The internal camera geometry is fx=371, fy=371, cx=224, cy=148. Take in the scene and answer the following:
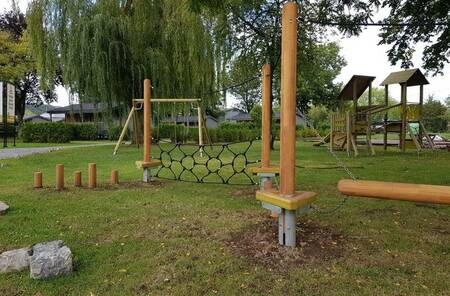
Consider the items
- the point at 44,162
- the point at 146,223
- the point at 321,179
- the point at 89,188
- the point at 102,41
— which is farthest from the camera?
the point at 102,41

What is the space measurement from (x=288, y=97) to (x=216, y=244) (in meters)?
1.50

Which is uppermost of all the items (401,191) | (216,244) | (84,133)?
(84,133)

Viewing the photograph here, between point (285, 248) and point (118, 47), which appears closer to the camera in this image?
point (285, 248)

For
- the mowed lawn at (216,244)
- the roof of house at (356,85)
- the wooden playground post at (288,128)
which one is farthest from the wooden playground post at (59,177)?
the roof of house at (356,85)

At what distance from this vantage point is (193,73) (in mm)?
13758

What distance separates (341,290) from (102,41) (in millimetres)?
12230

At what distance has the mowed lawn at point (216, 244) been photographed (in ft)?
8.71

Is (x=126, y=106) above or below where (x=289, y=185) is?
above

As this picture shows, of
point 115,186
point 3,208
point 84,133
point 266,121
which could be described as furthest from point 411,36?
point 84,133

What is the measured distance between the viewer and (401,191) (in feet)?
8.74

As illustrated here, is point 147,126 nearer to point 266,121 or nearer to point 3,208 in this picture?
point 266,121

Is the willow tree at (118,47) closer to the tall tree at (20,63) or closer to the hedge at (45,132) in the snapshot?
the hedge at (45,132)

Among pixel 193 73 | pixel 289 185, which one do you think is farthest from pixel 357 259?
pixel 193 73

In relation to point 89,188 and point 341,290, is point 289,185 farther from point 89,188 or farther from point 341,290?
point 89,188
